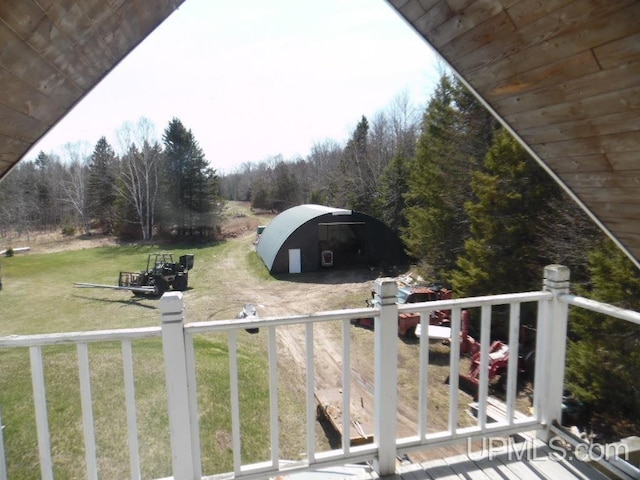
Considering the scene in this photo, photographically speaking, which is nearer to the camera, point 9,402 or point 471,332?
point 9,402

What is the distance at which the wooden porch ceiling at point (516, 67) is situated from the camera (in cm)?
115

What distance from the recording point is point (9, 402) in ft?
14.3

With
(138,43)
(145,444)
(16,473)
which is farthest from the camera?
(145,444)

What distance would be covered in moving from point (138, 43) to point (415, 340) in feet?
24.1

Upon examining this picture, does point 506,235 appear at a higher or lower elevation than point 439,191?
lower

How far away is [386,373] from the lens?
183cm

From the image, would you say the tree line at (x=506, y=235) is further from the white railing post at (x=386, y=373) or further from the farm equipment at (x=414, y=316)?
the white railing post at (x=386, y=373)

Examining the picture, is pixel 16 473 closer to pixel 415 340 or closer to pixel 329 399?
pixel 329 399

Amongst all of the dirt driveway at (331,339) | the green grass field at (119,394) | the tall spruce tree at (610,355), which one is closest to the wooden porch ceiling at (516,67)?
the green grass field at (119,394)

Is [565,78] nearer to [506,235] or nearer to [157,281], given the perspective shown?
[506,235]

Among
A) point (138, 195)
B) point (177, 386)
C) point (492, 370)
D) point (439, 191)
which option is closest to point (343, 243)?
point (439, 191)

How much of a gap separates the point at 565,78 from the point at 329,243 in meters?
13.3

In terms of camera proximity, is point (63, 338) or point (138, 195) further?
point (138, 195)

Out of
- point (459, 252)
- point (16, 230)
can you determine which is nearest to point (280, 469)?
point (459, 252)
